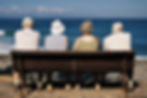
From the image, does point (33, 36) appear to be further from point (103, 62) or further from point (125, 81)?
point (125, 81)

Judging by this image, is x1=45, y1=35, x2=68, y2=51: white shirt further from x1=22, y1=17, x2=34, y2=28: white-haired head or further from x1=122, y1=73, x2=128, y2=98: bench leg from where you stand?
x1=122, y1=73, x2=128, y2=98: bench leg

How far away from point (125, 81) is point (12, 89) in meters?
1.98

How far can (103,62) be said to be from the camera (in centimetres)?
597

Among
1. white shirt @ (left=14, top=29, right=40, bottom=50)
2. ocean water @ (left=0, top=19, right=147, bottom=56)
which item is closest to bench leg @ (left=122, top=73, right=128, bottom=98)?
ocean water @ (left=0, top=19, right=147, bottom=56)

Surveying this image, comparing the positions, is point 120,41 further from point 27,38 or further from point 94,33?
point 94,33

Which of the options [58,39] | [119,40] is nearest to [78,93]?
[58,39]

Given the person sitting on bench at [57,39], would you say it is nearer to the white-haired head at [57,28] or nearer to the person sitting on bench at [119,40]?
the white-haired head at [57,28]

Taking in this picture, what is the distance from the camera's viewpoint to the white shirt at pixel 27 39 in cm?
644

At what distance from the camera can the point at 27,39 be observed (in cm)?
645

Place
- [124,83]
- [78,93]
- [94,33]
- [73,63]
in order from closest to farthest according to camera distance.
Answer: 1. [73,63]
2. [124,83]
3. [78,93]
4. [94,33]

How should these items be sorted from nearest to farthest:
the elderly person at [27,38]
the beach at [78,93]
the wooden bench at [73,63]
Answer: the wooden bench at [73,63] → the beach at [78,93] → the elderly person at [27,38]

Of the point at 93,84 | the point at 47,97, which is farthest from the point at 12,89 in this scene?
the point at 93,84

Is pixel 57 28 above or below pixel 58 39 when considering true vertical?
above

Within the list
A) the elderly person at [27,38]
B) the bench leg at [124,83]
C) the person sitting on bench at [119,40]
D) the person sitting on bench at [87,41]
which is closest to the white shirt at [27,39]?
the elderly person at [27,38]
